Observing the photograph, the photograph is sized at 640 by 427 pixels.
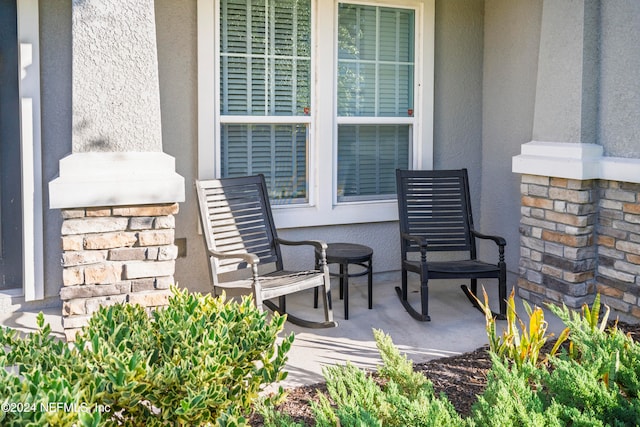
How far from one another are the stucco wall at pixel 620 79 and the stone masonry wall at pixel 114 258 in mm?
3072

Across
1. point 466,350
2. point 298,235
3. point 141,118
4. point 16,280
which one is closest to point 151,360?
point 141,118

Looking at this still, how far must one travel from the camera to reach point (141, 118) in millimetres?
3762

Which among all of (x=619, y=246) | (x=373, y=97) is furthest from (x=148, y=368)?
(x=373, y=97)

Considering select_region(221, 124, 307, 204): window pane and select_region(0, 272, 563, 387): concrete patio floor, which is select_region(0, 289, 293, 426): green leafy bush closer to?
select_region(0, 272, 563, 387): concrete patio floor

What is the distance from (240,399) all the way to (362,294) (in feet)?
10.7

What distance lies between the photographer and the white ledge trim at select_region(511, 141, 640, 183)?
4.42m

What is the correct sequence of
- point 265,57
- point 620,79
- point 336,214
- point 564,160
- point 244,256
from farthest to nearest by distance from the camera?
point 336,214, point 265,57, point 564,160, point 620,79, point 244,256

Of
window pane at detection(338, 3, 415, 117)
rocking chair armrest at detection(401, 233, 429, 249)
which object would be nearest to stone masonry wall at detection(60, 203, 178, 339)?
rocking chair armrest at detection(401, 233, 429, 249)

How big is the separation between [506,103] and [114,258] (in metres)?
3.71

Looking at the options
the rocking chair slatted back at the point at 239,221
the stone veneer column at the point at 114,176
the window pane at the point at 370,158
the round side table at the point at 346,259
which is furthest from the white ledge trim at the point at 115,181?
the window pane at the point at 370,158

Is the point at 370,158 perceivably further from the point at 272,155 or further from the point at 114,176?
the point at 114,176

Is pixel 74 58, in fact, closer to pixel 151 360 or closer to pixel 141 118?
pixel 141 118

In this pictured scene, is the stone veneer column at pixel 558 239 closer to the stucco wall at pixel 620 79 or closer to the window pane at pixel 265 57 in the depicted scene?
the stucco wall at pixel 620 79

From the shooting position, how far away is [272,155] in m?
5.28
